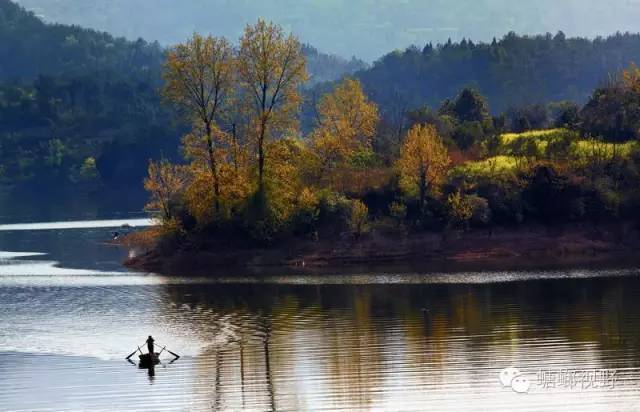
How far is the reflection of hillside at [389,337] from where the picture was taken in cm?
4497

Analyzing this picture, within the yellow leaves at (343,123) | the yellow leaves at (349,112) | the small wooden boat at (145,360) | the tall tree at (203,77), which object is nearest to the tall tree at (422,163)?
the yellow leaves at (343,123)

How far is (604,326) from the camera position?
56.7 meters

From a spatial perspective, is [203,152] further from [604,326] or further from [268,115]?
[604,326]

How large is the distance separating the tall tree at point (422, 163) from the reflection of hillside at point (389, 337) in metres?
23.1

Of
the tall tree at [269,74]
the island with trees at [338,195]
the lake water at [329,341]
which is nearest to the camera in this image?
the lake water at [329,341]

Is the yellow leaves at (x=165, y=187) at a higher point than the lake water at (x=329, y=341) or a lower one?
higher

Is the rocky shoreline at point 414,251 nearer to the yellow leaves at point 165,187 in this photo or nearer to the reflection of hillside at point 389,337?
the yellow leaves at point 165,187

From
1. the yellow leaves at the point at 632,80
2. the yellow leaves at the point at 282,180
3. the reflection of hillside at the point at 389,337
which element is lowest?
the reflection of hillside at the point at 389,337

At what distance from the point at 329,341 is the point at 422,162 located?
43867mm

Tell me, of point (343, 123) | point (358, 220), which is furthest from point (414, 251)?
point (343, 123)

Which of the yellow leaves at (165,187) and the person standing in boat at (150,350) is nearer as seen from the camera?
the person standing in boat at (150,350)

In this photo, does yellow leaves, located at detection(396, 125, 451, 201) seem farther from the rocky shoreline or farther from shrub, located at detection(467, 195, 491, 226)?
the rocky shoreline

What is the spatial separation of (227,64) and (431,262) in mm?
24279

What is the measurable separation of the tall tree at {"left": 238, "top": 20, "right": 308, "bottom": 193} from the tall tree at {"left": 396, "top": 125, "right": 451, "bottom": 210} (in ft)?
34.5
